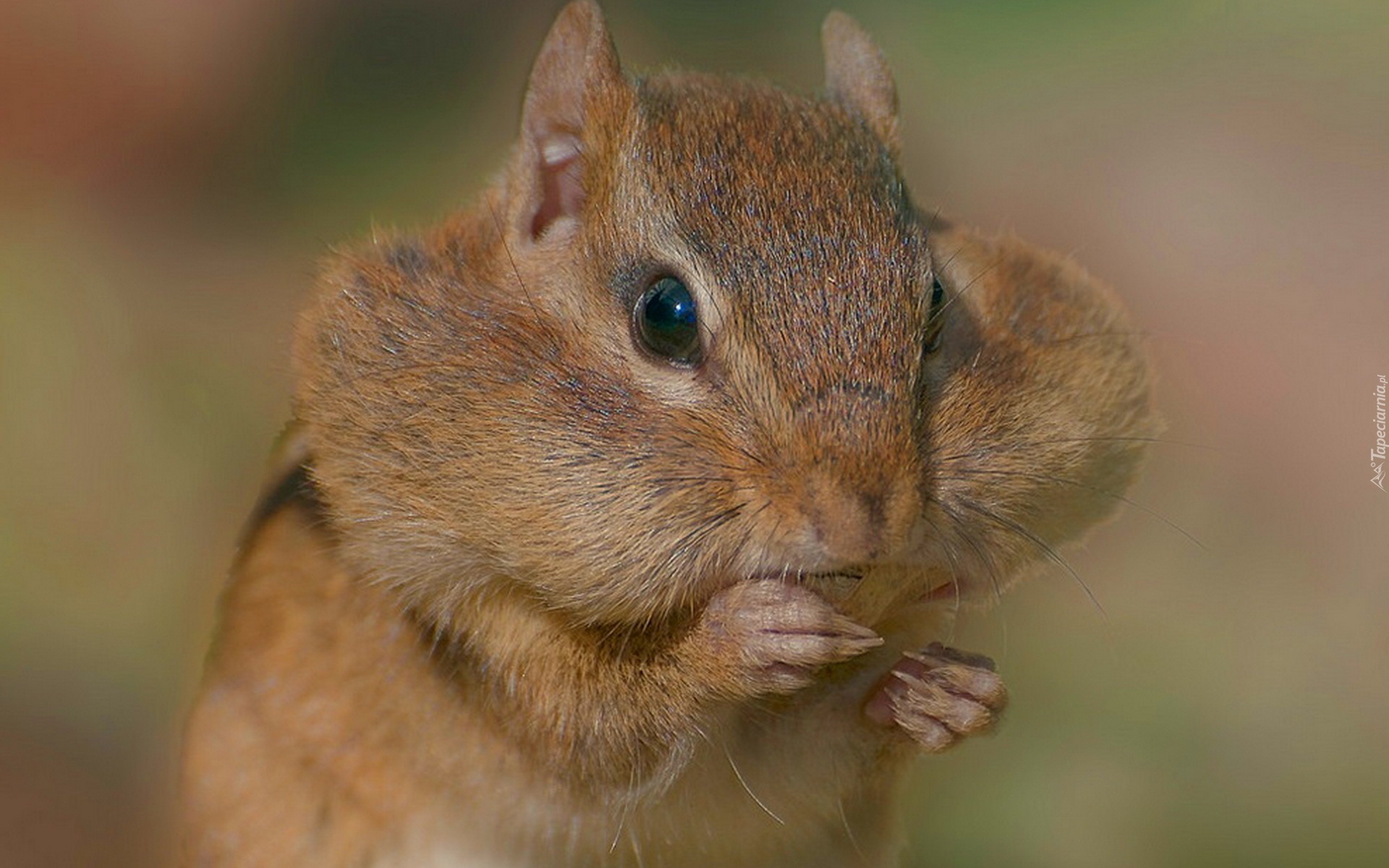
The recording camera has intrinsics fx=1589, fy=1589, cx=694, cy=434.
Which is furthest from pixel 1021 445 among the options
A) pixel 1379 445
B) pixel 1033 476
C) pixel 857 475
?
pixel 1379 445

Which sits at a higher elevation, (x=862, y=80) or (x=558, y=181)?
(x=862, y=80)

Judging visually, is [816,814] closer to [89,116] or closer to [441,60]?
[441,60]

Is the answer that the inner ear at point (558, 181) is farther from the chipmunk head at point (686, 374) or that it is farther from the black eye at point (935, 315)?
the black eye at point (935, 315)

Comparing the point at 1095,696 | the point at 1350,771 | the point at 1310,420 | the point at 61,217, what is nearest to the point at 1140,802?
the point at 1095,696

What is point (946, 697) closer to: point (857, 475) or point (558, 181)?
point (857, 475)

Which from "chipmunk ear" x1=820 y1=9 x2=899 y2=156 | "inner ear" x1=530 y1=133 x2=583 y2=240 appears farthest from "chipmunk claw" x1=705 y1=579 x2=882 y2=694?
"chipmunk ear" x1=820 y1=9 x2=899 y2=156

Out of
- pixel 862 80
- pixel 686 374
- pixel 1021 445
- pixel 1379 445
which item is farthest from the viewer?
pixel 1379 445

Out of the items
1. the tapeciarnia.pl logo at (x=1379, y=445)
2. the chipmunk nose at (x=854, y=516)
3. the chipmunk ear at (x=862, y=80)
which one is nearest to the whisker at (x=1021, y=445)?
the chipmunk nose at (x=854, y=516)

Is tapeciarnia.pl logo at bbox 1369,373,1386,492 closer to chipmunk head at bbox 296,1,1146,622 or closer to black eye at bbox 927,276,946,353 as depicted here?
chipmunk head at bbox 296,1,1146,622
